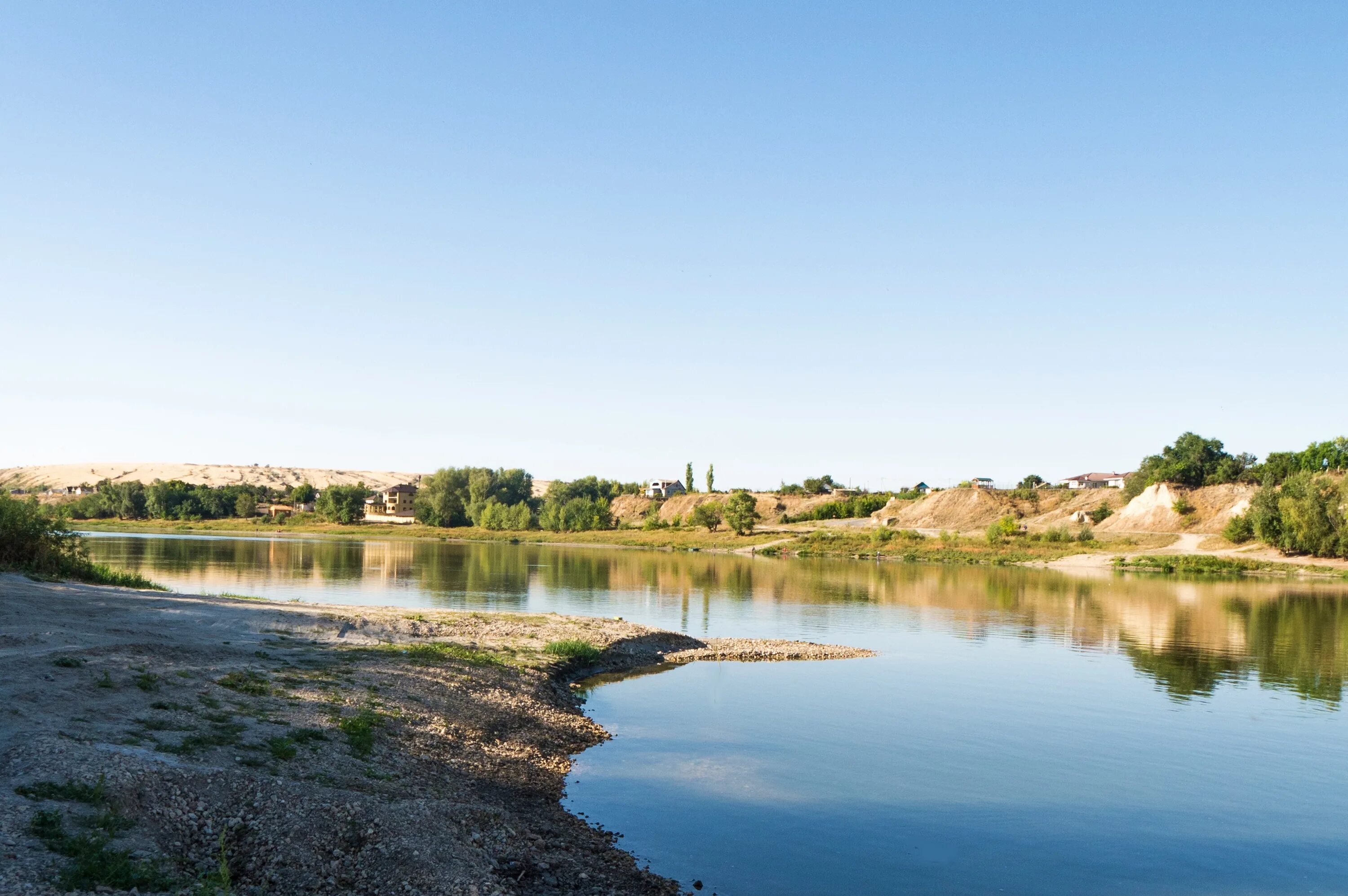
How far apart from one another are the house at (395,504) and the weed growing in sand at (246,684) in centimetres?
16300

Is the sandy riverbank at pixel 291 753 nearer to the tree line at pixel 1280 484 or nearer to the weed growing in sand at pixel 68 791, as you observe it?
the weed growing in sand at pixel 68 791

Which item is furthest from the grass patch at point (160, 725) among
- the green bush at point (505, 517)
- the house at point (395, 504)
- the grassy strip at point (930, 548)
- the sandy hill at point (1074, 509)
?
the house at point (395, 504)

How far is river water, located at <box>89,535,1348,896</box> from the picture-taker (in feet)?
51.5

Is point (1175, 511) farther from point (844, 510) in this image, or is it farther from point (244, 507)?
point (244, 507)

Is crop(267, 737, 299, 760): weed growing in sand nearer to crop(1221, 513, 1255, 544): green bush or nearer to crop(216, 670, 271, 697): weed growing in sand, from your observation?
crop(216, 670, 271, 697): weed growing in sand

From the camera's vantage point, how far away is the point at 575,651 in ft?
105

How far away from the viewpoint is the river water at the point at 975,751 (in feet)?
51.5

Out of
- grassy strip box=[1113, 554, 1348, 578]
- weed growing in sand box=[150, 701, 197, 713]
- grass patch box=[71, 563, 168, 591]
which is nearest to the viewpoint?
weed growing in sand box=[150, 701, 197, 713]

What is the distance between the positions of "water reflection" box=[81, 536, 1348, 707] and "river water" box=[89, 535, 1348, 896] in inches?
15.2

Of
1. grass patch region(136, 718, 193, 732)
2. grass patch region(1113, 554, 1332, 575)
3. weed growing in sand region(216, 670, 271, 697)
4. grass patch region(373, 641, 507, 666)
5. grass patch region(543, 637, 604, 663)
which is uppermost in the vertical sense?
grass patch region(136, 718, 193, 732)

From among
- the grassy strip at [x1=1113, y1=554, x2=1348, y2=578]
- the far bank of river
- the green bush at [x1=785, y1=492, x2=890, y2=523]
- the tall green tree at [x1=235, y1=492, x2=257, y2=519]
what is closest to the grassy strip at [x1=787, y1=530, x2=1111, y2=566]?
the far bank of river

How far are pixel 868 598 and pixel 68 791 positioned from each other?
55231mm

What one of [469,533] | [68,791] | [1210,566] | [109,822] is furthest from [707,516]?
[109,822]

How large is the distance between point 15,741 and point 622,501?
180318 millimetres
